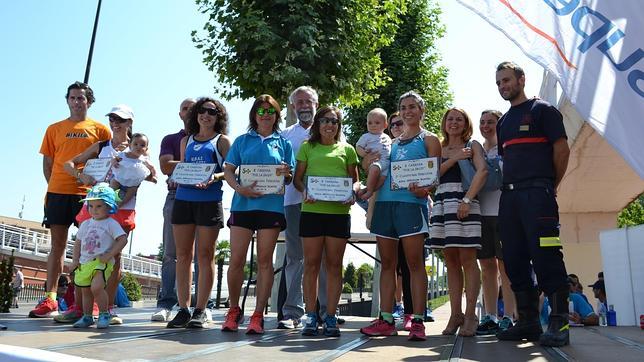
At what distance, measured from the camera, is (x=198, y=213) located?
5582mm

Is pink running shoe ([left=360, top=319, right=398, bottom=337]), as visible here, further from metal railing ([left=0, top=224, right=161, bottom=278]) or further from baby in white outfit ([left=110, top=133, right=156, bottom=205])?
metal railing ([left=0, top=224, right=161, bottom=278])

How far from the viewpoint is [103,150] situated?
6.32m

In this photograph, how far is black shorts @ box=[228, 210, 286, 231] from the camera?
17.3 feet

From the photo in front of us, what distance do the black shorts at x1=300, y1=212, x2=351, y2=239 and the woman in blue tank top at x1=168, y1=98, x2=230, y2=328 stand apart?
0.89m

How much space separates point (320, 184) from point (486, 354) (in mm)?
1990

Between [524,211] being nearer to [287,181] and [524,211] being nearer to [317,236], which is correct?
[317,236]

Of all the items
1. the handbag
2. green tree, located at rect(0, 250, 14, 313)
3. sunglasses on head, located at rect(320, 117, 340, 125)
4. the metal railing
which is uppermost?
the metal railing

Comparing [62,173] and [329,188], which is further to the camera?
[62,173]

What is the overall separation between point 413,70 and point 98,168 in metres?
16.8

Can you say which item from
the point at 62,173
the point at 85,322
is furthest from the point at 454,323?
the point at 62,173

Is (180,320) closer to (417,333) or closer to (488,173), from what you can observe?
(417,333)

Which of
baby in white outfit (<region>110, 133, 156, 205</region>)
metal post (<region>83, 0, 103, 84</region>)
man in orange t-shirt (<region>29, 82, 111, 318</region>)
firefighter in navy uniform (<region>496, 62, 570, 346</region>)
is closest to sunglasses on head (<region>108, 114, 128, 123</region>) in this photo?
baby in white outfit (<region>110, 133, 156, 205</region>)

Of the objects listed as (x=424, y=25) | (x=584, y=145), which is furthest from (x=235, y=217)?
(x=424, y=25)

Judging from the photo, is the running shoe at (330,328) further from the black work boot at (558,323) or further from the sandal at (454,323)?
the black work boot at (558,323)
